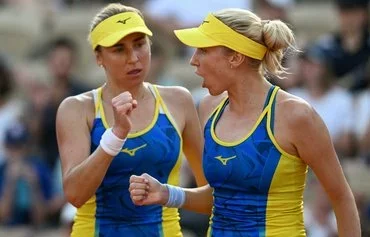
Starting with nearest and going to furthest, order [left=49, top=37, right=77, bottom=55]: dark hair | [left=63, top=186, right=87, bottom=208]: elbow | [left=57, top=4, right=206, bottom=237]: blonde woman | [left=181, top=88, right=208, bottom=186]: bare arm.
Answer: [left=63, top=186, right=87, bottom=208]: elbow, [left=57, top=4, right=206, bottom=237]: blonde woman, [left=181, top=88, right=208, bottom=186]: bare arm, [left=49, top=37, right=77, bottom=55]: dark hair

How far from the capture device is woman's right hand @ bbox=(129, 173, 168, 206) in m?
5.20

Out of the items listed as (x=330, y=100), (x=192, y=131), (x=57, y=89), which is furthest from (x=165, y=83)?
(x=192, y=131)

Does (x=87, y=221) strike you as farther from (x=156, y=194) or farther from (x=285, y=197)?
(x=285, y=197)

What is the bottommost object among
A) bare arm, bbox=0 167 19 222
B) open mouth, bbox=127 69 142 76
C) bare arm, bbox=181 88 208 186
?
bare arm, bbox=0 167 19 222

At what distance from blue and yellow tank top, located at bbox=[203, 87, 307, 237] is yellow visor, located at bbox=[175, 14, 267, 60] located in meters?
0.22

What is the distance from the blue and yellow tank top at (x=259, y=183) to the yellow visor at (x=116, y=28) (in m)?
0.77

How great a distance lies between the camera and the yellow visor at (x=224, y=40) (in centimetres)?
528

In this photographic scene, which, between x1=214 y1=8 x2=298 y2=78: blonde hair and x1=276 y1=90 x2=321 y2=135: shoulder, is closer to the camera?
x1=276 y1=90 x2=321 y2=135: shoulder

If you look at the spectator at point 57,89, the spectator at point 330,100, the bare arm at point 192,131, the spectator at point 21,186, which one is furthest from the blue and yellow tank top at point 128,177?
the spectator at point 57,89

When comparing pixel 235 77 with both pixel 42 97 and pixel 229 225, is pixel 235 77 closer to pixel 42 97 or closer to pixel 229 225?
pixel 229 225

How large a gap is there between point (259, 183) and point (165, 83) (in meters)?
4.91

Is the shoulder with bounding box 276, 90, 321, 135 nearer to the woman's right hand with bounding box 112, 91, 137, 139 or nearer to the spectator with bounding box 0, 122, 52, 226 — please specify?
the woman's right hand with bounding box 112, 91, 137, 139

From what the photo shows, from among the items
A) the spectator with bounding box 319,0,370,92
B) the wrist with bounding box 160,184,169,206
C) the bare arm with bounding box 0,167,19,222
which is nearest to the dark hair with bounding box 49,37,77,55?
the bare arm with bounding box 0,167,19,222

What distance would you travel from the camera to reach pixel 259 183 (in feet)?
17.0
